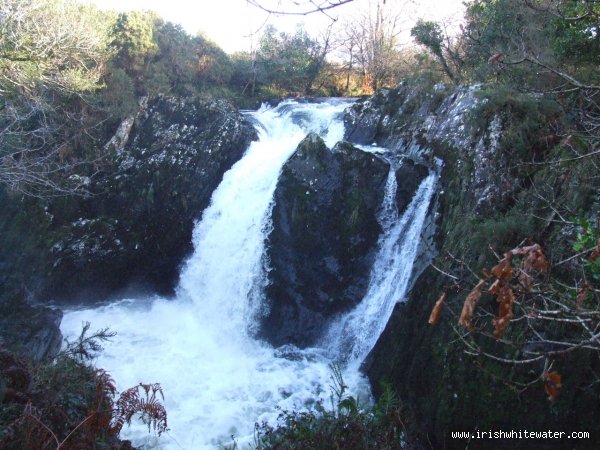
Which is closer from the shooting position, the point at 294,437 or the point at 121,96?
the point at 294,437

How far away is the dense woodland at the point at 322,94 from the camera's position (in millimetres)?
3641

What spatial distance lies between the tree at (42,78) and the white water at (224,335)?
12.0 feet

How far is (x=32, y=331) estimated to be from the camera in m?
8.17

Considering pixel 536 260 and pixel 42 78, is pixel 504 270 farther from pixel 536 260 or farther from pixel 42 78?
pixel 42 78

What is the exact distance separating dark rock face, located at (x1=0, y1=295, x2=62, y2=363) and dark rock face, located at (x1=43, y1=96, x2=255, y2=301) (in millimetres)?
1808

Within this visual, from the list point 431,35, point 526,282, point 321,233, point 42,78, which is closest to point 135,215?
point 42,78

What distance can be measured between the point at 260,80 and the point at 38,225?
34.9 ft

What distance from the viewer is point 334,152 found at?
9.45 meters

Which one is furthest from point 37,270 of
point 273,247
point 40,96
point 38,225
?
point 273,247

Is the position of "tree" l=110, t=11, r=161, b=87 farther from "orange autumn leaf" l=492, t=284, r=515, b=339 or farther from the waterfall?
"orange autumn leaf" l=492, t=284, r=515, b=339

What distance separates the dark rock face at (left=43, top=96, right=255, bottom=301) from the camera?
Answer: 11094mm

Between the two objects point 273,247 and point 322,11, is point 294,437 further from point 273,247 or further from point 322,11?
point 273,247

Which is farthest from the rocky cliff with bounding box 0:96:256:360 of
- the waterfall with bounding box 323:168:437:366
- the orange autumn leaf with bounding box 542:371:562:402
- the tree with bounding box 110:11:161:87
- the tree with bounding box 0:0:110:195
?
the orange autumn leaf with bounding box 542:371:562:402

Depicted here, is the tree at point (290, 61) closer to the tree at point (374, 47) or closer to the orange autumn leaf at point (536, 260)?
the tree at point (374, 47)
